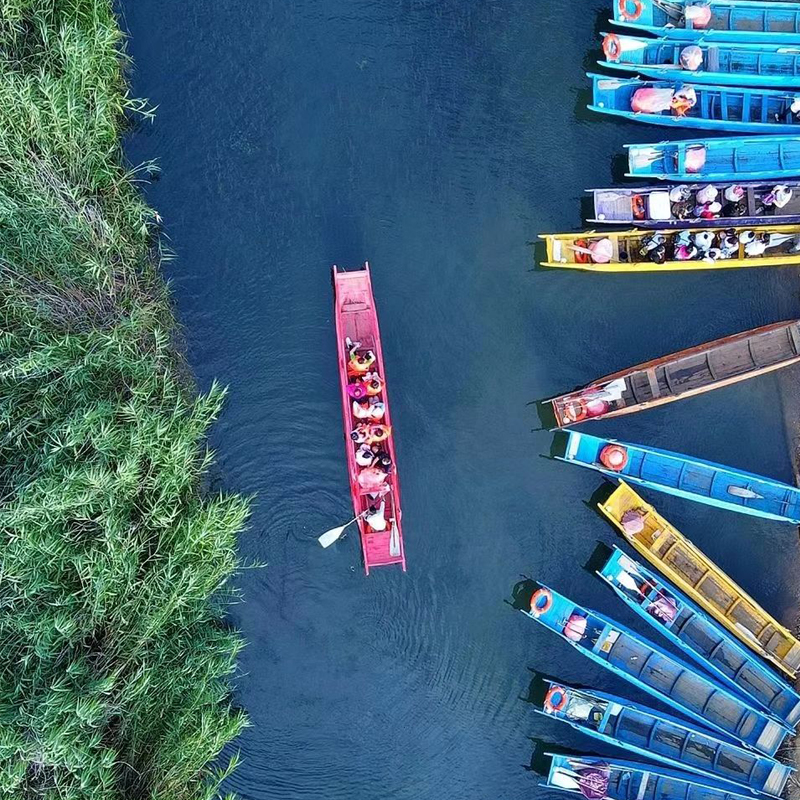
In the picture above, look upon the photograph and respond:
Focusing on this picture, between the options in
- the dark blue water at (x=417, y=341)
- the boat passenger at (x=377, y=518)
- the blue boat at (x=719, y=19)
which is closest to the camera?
the boat passenger at (x=377, y=518)

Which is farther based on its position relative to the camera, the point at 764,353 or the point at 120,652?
the point at 764,353

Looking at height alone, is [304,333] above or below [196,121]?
below

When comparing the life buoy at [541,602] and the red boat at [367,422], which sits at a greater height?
the red boat at [367,422]

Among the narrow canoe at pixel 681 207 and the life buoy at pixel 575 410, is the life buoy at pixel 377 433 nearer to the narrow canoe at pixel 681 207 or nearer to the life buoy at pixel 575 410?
the life buoy at pixel 575 410

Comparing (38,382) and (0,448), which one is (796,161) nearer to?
(38,382)

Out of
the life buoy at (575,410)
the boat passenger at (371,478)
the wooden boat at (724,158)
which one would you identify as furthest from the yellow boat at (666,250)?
the boat passenger at (371,478)

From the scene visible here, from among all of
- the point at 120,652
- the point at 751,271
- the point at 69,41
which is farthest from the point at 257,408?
the point at 751,271
